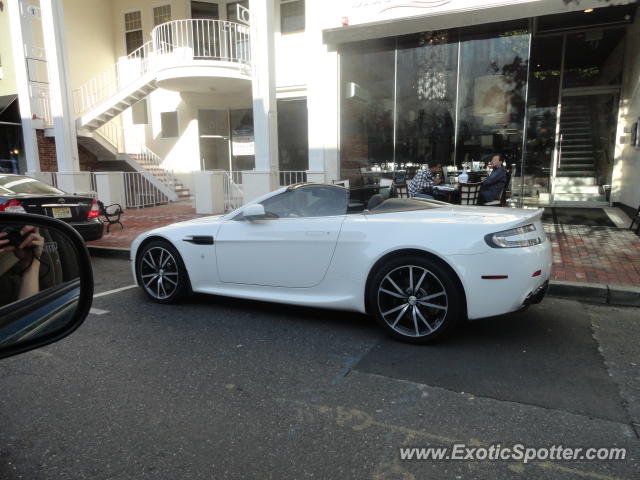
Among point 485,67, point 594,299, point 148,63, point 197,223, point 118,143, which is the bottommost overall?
point 594,299

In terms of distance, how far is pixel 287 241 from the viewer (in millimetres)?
4445

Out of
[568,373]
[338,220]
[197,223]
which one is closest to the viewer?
[568,373]

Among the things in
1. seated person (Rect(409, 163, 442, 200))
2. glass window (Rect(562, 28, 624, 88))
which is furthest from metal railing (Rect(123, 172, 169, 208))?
glass window (Rect(562, 28, 624, 88))

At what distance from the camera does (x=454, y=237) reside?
3.74 meters

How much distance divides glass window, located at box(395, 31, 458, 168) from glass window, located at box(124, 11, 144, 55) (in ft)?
34.4

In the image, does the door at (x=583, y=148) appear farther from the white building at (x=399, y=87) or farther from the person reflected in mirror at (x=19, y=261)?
the person reflected in mirror at (x=19, y=261)

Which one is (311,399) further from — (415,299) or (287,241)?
(287,241)

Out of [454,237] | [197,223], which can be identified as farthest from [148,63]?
[454,237]

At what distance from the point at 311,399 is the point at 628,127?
11167mm

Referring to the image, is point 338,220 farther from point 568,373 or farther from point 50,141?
A: point 50,141

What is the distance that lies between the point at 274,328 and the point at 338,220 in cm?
120

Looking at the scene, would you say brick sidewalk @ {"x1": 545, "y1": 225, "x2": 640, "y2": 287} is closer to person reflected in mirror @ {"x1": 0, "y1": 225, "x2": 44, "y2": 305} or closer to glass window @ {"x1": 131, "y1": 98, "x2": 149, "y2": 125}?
person reflected in mirror @ {"x1": 0, "y1": 225, "x2": 44, "y2": 305}

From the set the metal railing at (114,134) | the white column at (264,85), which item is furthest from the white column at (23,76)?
the white column at (264,85)

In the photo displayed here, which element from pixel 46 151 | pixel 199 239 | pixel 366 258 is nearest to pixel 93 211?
pixel 199 239
